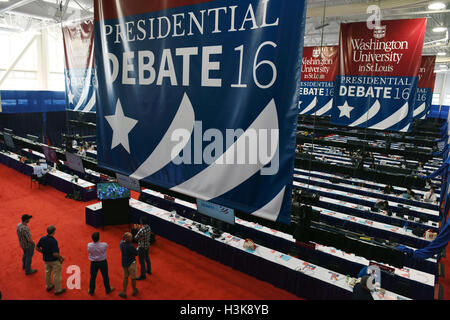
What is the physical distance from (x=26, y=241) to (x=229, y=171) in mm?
7124

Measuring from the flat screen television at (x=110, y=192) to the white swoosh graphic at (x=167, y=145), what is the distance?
8.34 m

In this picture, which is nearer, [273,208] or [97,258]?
[273,208]

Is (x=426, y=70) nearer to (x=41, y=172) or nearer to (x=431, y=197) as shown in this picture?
(x=431, y=197)

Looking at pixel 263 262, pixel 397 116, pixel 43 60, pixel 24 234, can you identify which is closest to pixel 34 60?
pixel 43 60

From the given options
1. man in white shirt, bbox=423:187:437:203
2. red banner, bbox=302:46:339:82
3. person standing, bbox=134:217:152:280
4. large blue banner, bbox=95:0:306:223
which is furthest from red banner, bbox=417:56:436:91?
large blue banner, bbox=95:0:306:223

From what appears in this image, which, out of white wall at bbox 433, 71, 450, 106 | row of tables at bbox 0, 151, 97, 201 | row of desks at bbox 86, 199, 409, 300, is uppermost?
white wall at bbox 433, 71, 450, 106

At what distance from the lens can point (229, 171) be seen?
2.41 m

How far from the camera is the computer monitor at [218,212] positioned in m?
4.98

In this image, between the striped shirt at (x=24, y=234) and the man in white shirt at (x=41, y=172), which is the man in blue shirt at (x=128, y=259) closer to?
the striped shirt at (x=24, y=234)

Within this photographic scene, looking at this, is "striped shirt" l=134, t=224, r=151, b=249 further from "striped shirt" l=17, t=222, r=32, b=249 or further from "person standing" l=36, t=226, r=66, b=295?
"striped shirt" l=17, t=222, r=32, b=249

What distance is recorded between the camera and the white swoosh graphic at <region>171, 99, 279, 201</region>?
Result: 2.18 metres

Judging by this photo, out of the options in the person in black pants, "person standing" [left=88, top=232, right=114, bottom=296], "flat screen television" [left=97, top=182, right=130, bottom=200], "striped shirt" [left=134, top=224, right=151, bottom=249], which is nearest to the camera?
the person in black pants

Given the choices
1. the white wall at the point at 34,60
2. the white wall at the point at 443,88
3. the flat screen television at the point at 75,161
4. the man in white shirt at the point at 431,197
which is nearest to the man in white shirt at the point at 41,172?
the flat screen television at the point at 75,161

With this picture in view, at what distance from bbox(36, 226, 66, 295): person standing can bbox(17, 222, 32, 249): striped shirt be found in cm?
87
